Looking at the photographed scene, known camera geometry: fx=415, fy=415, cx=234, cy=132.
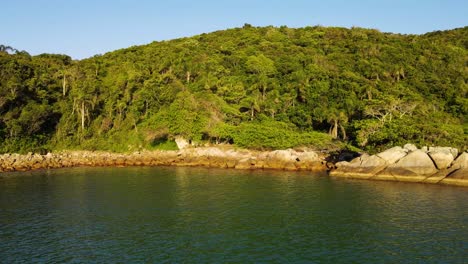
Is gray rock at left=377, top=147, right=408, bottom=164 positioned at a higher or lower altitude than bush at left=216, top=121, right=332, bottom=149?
lower

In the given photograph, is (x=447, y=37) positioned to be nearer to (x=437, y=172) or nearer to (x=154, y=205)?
(x=437, y=172)

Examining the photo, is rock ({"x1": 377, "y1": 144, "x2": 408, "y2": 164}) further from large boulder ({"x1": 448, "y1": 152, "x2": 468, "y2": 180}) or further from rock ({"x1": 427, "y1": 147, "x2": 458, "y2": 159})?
large boulder ({"x1": 448, "y1": 152, "x2": 468, "y2": 180})

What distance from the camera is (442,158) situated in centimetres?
4991

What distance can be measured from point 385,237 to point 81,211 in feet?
85.3

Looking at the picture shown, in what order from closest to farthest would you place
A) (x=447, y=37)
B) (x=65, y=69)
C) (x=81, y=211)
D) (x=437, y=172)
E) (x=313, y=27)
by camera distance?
1. (x=81, y=211)
2. (x=437, y=172)
3. (x=65, y=69)
4. (x=447, y=37)
5. (x=313, y=27)

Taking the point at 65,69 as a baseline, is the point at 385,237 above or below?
below

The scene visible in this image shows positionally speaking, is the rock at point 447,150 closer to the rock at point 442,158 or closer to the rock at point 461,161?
the rock at point 442,158

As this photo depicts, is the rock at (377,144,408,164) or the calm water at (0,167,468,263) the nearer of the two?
the calm water at (0,167,468,263)

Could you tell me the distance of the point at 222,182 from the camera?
51688 mm

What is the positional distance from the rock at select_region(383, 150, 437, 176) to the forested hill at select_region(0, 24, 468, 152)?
5.50 metres

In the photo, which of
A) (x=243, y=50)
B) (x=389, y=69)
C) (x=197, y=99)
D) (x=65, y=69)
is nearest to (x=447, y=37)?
(x=389, y=69)

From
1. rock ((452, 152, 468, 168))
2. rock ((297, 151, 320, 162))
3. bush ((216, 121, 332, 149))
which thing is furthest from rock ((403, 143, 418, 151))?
bush ((216, 121, 332, 149))

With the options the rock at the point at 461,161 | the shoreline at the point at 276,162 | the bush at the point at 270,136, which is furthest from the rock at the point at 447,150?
the bush at the point at 270,136

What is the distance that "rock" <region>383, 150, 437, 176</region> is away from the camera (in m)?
49.9
